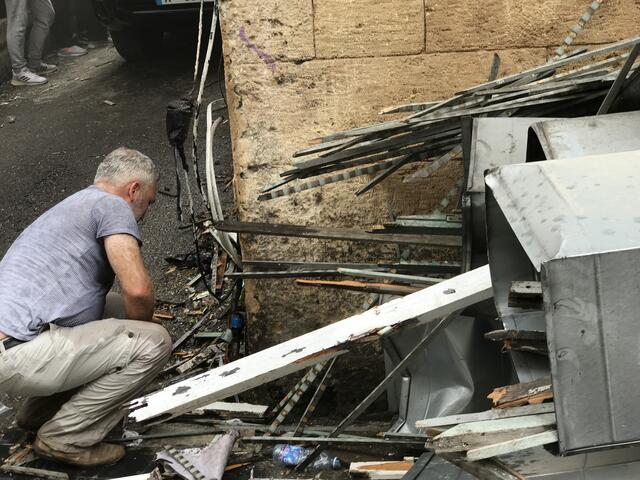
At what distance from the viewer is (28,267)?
421 cm

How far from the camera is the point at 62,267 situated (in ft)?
13.8

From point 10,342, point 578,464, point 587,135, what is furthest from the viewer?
point 10,342

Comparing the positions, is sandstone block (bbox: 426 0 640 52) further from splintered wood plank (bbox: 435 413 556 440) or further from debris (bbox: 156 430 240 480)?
splintered wood plank (bbox: 435 413 556 440)

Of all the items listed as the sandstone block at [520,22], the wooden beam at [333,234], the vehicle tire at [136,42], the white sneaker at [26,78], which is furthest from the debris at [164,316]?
the white sneaker at [26,78]

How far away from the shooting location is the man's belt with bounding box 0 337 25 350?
13.5 ft

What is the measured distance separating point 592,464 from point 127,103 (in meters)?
7.95

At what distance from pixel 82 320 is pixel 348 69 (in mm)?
1892

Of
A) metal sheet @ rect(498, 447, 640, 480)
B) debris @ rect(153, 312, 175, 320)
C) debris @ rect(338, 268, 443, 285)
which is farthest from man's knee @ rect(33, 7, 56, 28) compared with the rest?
metal sheet @ rect(498, 447, 640, 480)

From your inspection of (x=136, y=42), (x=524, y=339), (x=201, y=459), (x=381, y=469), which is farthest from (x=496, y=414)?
(x=136, y=42)

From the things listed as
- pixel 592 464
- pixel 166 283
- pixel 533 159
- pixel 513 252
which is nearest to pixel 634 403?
pixel 592 464

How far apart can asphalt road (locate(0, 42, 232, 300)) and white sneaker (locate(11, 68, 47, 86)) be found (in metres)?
0.10

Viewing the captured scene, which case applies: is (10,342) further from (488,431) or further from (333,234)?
(488,431)

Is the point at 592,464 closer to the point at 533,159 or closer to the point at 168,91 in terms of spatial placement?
the point at 533,159

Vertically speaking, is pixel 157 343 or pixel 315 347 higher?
pixel 315 347
